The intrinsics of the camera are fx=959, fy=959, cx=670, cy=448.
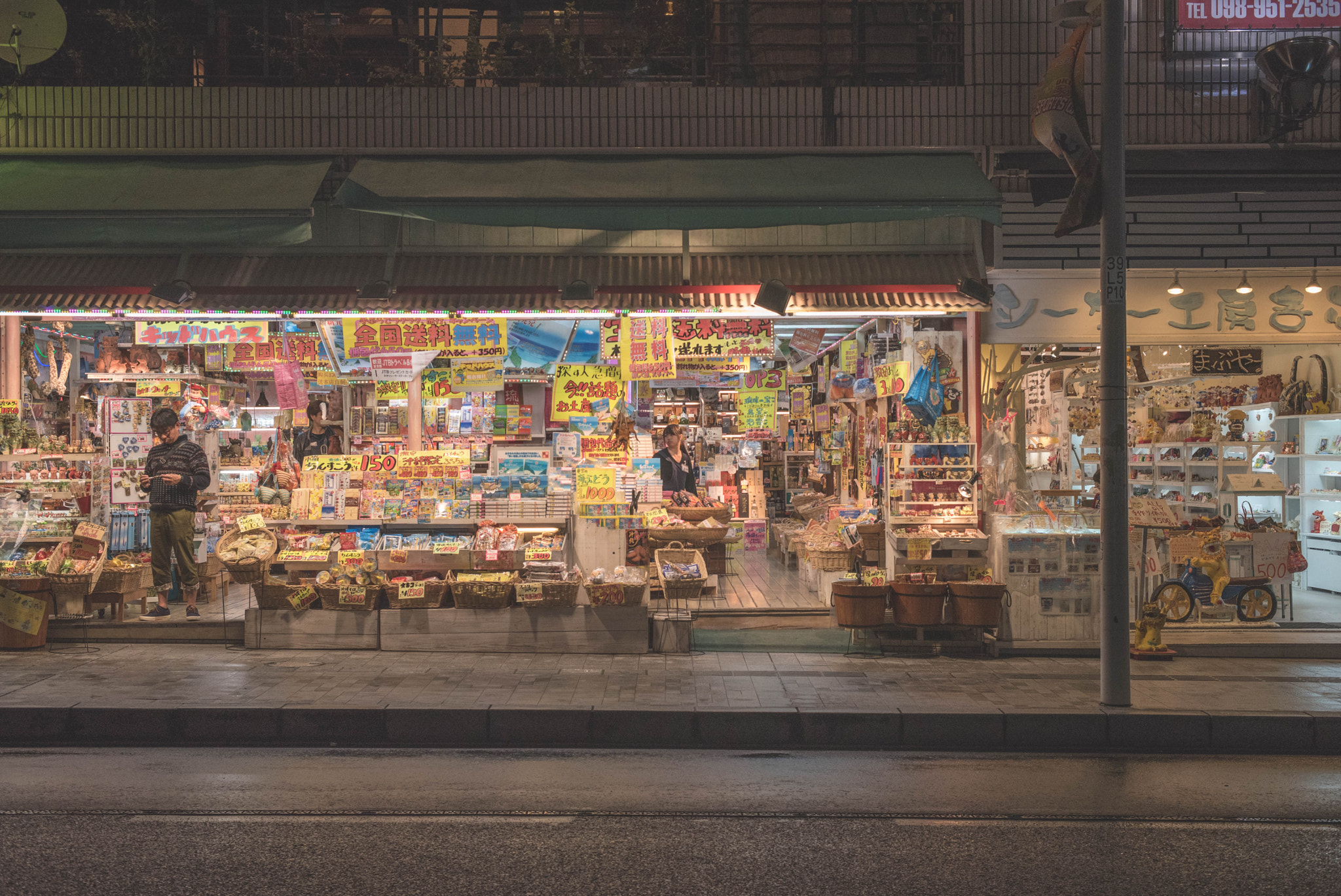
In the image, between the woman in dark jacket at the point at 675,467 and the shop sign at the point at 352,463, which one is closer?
the shop sign at the point at 352,463

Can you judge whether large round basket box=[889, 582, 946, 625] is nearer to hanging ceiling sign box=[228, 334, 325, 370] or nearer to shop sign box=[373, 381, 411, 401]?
shop sign box=[373, 381, 411, 401]

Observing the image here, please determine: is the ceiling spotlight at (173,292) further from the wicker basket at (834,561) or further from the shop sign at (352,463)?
the wicker basket at (834,561)

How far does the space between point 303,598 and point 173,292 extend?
10.3 ft

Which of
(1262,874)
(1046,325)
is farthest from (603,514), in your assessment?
(1262,874)

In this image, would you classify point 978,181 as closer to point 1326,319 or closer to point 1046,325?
point 1046,325

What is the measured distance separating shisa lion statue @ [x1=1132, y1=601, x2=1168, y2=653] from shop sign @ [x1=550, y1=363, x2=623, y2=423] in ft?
19.6

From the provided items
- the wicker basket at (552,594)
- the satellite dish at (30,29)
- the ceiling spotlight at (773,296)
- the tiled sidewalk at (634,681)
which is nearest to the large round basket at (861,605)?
the tiled sidewalk at (634,681)

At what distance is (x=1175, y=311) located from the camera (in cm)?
977

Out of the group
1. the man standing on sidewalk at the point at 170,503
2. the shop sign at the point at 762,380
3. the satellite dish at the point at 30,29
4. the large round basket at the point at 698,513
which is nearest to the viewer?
the satellite dish at the point at 30,29

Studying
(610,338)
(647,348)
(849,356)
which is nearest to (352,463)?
(610,338)

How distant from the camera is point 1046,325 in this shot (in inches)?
381

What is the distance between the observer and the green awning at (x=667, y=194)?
8.92 meters

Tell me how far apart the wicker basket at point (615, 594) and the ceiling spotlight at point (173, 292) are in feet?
15.4

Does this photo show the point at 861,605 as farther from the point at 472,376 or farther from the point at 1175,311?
the point at 472,376
